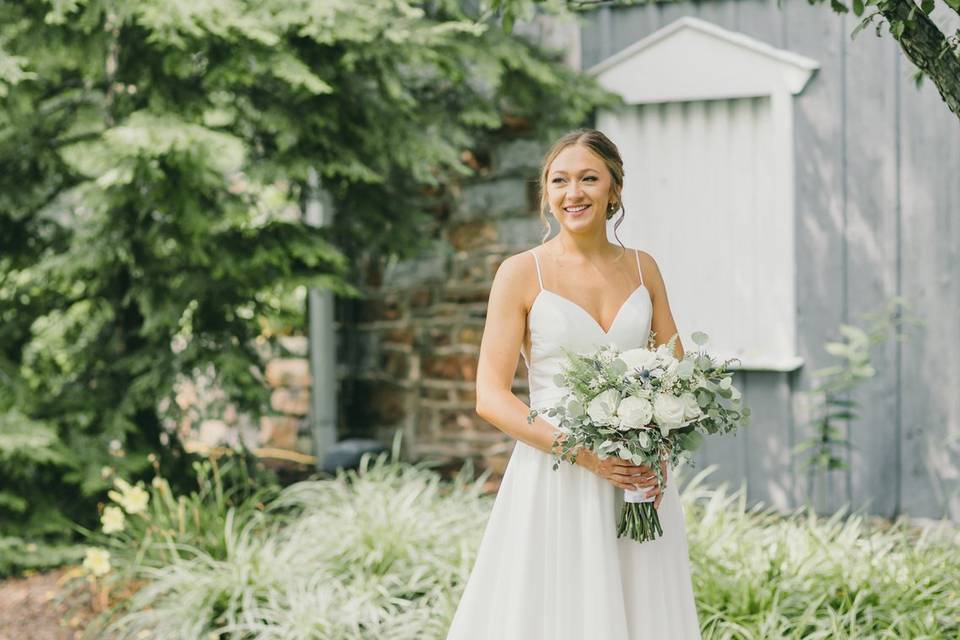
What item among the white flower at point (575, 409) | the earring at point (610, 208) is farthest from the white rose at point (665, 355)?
the earring at point (610, 208)

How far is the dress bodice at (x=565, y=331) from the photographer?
2.97 metres

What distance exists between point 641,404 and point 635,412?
3cm

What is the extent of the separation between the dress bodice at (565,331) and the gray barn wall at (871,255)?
135 inches

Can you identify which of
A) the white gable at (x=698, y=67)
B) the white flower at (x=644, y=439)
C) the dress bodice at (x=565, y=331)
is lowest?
the white flower at (x=644, y=439)

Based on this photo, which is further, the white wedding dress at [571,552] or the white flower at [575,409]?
→ the white wedding dress at [571,552]

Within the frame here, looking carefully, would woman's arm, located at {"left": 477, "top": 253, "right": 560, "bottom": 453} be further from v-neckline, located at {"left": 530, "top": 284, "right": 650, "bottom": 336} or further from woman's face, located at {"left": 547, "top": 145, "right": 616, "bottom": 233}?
woman's face, located at {"left": 547, "top": 145, "right": 616, "bottom": 233}

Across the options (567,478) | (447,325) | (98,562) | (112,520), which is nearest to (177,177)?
(112,520)

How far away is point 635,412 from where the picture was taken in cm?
267

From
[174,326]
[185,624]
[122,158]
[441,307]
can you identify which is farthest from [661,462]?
[441,307]

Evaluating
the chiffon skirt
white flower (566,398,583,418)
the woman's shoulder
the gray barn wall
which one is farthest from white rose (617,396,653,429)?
the gray barn wall

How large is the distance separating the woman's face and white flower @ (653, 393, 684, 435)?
0.57m

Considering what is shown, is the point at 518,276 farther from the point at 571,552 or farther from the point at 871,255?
the point at 871,255

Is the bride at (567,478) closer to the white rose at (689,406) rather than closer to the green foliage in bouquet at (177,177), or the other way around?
the white rose at (689,406)

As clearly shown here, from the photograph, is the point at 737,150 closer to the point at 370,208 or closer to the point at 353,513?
the point at 370,208
